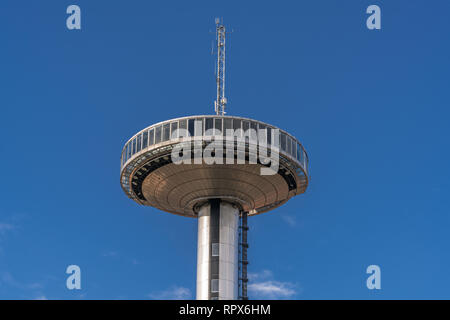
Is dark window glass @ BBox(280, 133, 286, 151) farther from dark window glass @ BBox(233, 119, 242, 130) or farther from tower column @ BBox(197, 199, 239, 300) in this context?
tower column @ BBox(197, 199, 239, 300)

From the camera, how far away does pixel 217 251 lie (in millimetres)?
49406

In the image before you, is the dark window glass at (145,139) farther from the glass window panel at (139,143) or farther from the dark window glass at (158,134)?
the dark window glass at (158,134)

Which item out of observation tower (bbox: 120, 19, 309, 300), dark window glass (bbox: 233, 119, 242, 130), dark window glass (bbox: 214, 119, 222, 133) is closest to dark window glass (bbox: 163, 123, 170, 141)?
observation tower (bbox: 120, 19, 309, 300)

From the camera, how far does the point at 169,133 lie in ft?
152

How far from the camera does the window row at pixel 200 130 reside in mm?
45969

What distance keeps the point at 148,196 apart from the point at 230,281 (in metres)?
10.3

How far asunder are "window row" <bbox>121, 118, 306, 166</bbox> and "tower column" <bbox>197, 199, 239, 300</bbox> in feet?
25.6

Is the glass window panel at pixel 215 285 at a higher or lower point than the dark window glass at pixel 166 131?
lower

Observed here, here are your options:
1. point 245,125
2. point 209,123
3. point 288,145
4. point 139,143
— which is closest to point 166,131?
point 139,143

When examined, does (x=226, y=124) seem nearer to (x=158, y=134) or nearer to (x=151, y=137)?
(x=158, y=134)

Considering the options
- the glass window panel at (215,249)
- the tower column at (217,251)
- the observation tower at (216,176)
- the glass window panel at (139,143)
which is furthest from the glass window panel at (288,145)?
the glass window panel at (139,143)

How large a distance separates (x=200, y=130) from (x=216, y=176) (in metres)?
4.61
